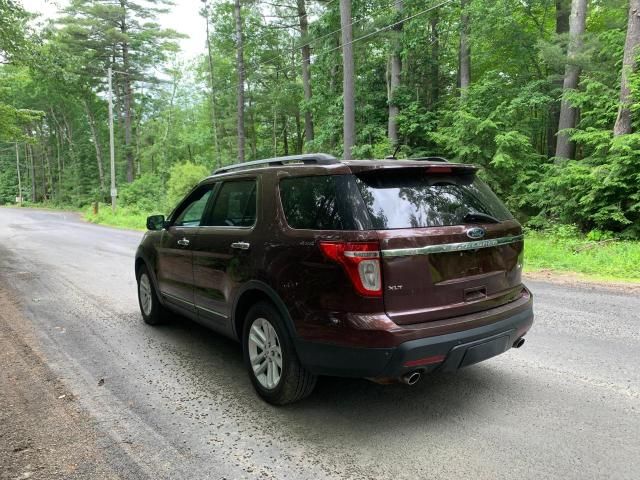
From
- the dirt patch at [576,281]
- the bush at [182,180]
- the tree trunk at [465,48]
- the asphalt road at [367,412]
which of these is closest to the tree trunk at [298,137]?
the bush at [182,180]

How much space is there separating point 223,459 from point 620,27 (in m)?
16.8

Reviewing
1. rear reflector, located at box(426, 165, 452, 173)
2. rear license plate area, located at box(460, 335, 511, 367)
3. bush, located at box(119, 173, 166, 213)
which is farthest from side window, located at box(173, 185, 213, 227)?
bush, located at box(119, 173, 166, 213)

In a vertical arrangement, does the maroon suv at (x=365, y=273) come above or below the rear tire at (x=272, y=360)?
above

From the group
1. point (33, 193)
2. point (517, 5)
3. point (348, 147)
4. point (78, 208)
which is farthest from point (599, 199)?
point (33, 193)

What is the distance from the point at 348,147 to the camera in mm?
16047

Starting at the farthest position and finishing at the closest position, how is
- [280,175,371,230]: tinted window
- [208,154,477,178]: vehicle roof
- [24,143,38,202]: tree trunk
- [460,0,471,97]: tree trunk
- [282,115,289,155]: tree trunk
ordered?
[24,143,38,202]: tree trunk → [282,115,289,155]: tree trunk → [460,0,471,97]: tree trunk → [208,154,477,178]: vehicle roof → [280,175,371,230]: tinted window

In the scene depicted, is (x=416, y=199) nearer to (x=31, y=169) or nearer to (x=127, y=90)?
(x=127, y=90)

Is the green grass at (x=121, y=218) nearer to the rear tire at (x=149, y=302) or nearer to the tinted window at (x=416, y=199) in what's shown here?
the rear tire at (x=149, y=302)

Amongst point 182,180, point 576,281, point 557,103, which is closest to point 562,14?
point 557,103

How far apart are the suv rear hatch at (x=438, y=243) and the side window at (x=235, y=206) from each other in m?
1.17

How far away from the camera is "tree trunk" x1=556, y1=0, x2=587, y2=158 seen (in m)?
13.8

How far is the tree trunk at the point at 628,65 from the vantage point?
11.5 m

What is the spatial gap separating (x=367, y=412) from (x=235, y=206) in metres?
2.09

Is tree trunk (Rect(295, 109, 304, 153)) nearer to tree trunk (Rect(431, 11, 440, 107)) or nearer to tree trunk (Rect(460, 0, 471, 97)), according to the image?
tree trunk (Rect(431, 11, 440, 107))
